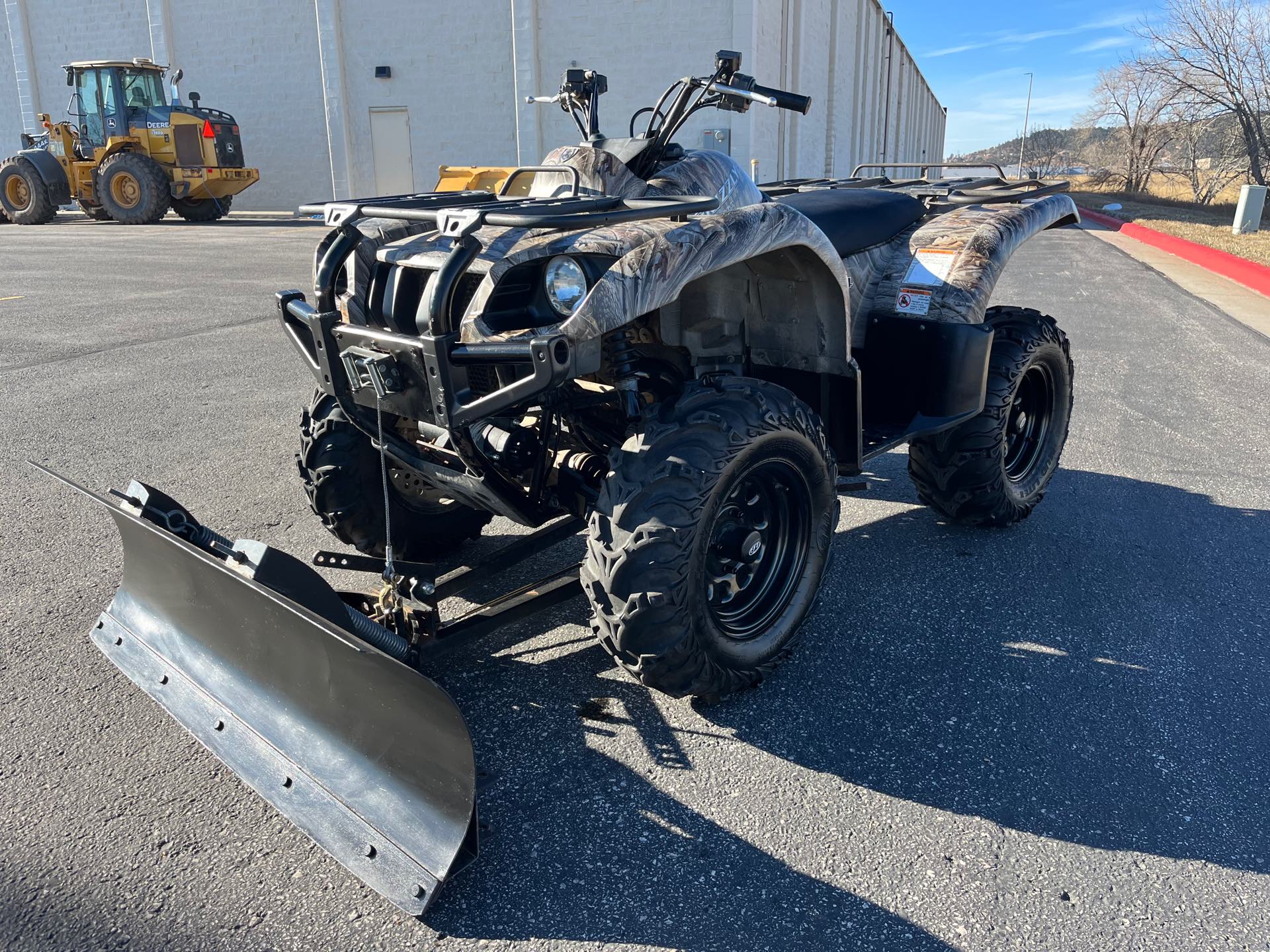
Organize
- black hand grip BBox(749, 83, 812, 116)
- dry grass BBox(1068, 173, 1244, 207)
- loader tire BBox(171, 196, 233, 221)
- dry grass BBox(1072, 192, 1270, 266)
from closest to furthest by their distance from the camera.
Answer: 1. black hand grip BBox(749, 83, 812, 116)
2. dry grass BBox(1072, 192, 1270, 266)
3. loader tire BBox(171, 196, 233, 221)
4. dry grass BBox(1068, 173, 1244, 207)

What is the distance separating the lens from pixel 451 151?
26.2m

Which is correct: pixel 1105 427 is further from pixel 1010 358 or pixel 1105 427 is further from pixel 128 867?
pixel 128 867

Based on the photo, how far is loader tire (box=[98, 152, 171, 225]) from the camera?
21297 millimetres

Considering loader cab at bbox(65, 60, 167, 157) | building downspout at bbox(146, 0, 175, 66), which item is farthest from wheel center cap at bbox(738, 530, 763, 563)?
building downspout at bbox(146, 0, 175, 66)

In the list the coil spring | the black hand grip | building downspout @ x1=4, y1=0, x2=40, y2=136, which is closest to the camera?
the coil spring

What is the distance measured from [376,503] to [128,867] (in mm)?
1597

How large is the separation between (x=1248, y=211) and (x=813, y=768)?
22658 mm

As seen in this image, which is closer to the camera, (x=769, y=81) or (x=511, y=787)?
(x=511, y=787)

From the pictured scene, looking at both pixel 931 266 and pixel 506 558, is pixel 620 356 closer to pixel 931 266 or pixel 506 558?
pixel 506 558

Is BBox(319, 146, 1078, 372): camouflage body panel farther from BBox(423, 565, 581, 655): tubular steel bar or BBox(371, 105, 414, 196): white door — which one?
BBox(371, 105, 414, 196): white door

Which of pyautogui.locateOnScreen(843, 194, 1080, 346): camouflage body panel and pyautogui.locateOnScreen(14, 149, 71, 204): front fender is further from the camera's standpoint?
pyautogui.locateOnScreen(14, 149, 71, 204): front fender

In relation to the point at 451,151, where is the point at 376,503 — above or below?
below

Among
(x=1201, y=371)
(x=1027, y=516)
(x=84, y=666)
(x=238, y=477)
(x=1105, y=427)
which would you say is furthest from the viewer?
(x=1201, y=371)

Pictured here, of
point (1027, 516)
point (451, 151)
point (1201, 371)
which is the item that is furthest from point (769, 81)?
point (1027, 516)
